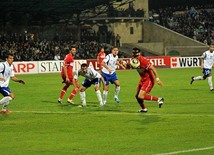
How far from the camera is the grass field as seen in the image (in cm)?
1398

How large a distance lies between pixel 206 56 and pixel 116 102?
7.42 meters

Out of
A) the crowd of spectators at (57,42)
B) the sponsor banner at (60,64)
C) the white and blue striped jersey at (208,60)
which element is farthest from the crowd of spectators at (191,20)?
the white and blue striped jersey at (208,60)

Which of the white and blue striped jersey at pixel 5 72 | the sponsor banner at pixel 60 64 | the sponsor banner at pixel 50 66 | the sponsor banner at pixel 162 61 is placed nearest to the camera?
the white and blue striped jersey at pixel 5 72

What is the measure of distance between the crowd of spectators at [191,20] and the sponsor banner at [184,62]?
12.9 meters

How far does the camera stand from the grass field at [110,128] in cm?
1398

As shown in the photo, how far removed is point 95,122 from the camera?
1884cm

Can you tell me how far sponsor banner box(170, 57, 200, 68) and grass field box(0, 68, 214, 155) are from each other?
33.3 metres

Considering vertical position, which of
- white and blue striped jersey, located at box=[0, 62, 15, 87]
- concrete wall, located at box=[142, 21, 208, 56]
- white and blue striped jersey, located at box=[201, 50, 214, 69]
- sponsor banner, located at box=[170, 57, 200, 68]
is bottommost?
sponsor banner, located at box=[170, 57, 200, 68]

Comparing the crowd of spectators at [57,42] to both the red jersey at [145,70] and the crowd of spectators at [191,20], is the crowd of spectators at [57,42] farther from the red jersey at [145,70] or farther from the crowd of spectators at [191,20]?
the red jersey at [145,70]

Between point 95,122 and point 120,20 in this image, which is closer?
point 95,122

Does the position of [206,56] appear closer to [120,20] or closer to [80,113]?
[80,113]

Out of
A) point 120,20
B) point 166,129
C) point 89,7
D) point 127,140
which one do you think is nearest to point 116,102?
A: point 166,129

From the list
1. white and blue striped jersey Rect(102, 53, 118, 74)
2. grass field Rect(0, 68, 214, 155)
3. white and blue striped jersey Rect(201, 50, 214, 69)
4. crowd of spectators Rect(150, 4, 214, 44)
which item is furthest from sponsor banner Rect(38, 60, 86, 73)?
white and blue striped jersey Rect(102, 53, 118, 74)

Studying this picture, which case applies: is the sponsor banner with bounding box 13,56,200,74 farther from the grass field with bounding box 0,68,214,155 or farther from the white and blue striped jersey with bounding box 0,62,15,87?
the white and blue striped jersey with bounding box 0,62,15,87
